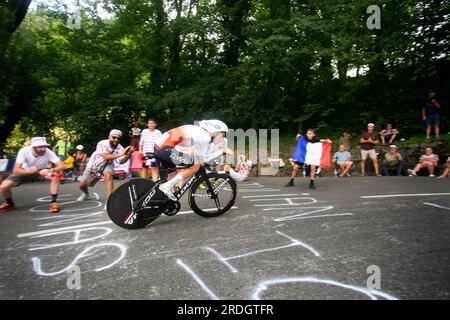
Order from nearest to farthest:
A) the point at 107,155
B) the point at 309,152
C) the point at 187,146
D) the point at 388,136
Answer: the point at 187,146 → the point at 107,155 → the point at 309,152 → the point at 388,136

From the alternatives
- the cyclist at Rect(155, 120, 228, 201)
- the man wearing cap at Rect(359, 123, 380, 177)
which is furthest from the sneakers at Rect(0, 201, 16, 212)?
the man wearing cap at Rect(359, 123, 380, 177)

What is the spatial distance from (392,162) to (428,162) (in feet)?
3.75

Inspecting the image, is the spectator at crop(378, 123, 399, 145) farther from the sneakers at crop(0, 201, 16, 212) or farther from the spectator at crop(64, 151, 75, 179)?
the spectator at crop(64, 151, 75, 179)

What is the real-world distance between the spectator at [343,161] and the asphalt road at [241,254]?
18.2 feet

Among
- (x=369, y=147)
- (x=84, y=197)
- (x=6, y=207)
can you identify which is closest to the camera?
(x=6, y=207)

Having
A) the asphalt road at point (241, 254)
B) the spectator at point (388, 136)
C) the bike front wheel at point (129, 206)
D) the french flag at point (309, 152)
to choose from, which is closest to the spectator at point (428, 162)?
the spectator at point (388, 136)

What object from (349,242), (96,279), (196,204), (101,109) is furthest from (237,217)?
(101,109)

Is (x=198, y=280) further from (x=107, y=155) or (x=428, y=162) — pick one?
(x=428, y=162)

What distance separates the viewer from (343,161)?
471 inches

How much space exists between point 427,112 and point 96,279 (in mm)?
13419

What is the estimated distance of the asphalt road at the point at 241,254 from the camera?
275 centimetres

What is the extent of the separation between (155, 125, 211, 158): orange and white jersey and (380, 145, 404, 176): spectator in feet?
30.7

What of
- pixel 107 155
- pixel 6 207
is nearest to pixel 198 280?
pixel 107 155

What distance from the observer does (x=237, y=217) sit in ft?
17.6
